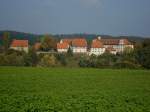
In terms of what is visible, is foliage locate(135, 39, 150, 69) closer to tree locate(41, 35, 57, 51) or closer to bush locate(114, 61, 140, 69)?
bush locate(114, 61, 140, 69)

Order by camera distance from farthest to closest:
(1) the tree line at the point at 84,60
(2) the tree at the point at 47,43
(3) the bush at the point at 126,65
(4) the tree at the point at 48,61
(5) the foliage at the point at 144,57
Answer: (2) the tree at the point at 47,43 < (4) the tree at the point at 48,61 < (1) the tree line at the point at 84,60 < (5) the foliage at the point at 144,57 < (3) the bush at the point at 126,65

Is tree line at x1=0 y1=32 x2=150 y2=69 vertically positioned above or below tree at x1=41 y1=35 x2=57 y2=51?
below

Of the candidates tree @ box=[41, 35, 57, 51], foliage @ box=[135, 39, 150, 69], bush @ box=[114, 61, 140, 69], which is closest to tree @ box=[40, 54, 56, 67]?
bush @ box=[114, 61, 140, 69]

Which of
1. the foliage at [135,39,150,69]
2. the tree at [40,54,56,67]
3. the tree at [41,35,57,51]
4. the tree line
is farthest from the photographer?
the tree at [41,35,57,51]

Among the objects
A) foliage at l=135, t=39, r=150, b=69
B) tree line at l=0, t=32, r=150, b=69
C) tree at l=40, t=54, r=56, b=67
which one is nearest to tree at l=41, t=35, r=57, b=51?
tree line at l=0, t=32, r=150, b=69

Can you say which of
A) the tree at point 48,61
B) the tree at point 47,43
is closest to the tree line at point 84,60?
the tree at point 48,61

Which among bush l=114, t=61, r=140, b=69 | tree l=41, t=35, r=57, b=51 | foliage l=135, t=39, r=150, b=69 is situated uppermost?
tree l=41, t=35, r=57, b=51

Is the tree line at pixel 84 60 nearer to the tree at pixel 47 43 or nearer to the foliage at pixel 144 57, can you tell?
the foliage at pixel 144 57

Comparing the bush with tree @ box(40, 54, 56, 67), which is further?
tree @ box(40, 54, 56, 67)

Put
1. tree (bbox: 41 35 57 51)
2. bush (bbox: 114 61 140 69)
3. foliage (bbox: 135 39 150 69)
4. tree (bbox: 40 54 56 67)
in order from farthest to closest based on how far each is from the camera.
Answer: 1. tree (bbox: 41 35 57 51)
2. tree (bbox: 40 54 56 67)
3. foliage (bbox: 135 39 150 69)
4. bush (bbox: 114 61 140 69)

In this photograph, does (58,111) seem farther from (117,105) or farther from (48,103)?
(117,105)

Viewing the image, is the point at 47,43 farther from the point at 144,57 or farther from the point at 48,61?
the point at 144,57

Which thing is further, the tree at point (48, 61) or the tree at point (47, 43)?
the tree at point (47, 43)

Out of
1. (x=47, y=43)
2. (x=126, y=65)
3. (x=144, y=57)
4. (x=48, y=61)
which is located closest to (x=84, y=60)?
(x=48, y=61)
